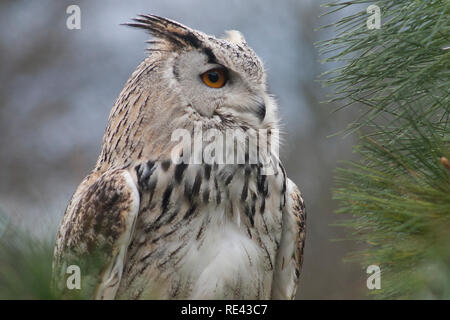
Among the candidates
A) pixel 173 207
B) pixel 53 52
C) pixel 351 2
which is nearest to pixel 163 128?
pixel 173 207

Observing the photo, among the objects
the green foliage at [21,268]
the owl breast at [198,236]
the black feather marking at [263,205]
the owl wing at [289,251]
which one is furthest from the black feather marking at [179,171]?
the green foliage at [21,268]

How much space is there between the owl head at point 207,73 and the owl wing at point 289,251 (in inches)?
13.7

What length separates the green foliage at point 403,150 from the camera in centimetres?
92

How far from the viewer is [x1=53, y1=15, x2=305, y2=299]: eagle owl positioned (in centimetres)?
154

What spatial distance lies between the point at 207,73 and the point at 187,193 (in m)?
0.47

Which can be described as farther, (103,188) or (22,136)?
(22,136)

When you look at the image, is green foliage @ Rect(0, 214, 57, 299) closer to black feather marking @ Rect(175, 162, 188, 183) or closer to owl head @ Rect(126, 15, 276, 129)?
black feather marking @ Rect(175, 162, 188, 183)

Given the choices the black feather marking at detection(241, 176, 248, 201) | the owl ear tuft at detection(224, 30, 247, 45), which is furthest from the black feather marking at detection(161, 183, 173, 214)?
the owl ear tuft at detection(224, 30, 247, 45)

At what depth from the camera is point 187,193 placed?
160 cm

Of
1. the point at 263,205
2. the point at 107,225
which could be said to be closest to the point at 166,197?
the point at 107,225

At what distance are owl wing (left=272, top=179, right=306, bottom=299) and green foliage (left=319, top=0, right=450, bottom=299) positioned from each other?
346mm

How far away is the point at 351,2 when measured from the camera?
1576mm
